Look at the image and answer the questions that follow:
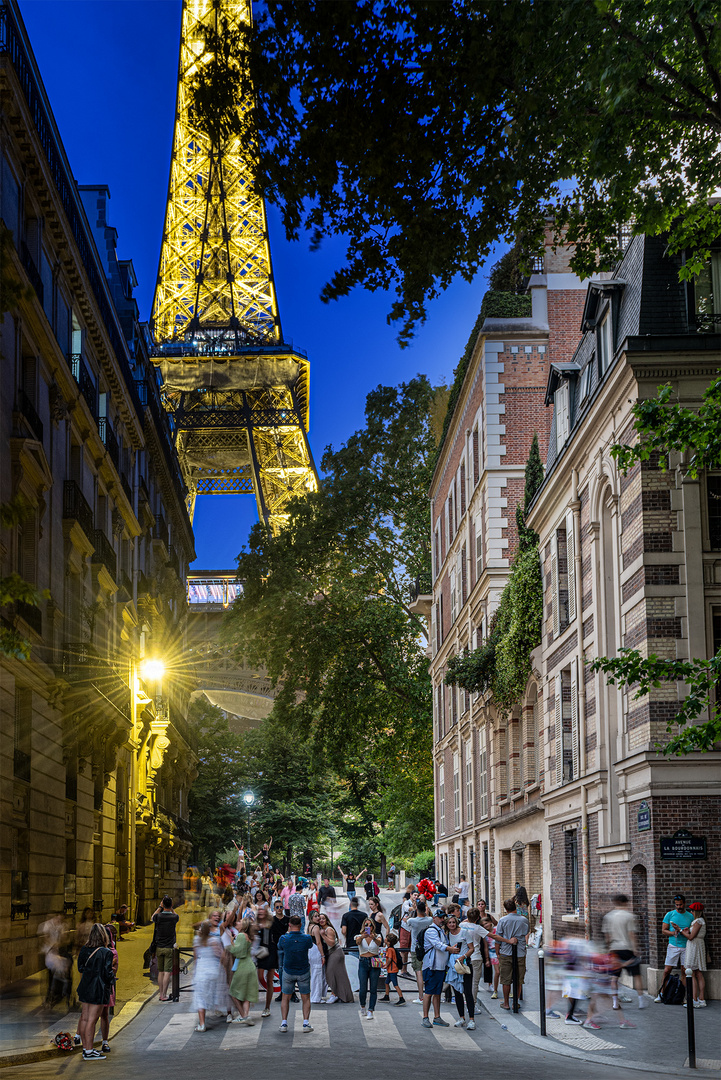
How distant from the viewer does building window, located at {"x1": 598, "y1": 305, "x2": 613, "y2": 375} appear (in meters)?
24.2

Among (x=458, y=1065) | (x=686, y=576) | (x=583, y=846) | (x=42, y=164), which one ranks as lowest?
(x=458, y=1065)

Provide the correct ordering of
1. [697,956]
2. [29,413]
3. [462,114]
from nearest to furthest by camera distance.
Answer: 1. [462,114]
2. [697,956]
3. [29,413]

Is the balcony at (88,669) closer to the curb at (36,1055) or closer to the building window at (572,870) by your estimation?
the curb at (36,1055)

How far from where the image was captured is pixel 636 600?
837 inches

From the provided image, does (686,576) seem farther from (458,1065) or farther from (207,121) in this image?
(207,121)

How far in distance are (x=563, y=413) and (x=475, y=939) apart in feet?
44.5

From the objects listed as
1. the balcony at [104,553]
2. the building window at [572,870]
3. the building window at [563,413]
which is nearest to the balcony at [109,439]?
the balcony at [104,553]

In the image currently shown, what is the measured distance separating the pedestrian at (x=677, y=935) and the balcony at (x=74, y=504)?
1538 centimetres

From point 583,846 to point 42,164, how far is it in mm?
16765

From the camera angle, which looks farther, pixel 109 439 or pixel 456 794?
pixel 456 794

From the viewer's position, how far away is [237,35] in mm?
11641

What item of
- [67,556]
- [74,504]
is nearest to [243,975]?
[67,556]

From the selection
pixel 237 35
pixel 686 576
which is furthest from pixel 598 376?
pixel 237 35

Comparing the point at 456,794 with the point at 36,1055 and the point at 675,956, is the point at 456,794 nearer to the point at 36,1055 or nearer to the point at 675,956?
the point at 675,956
